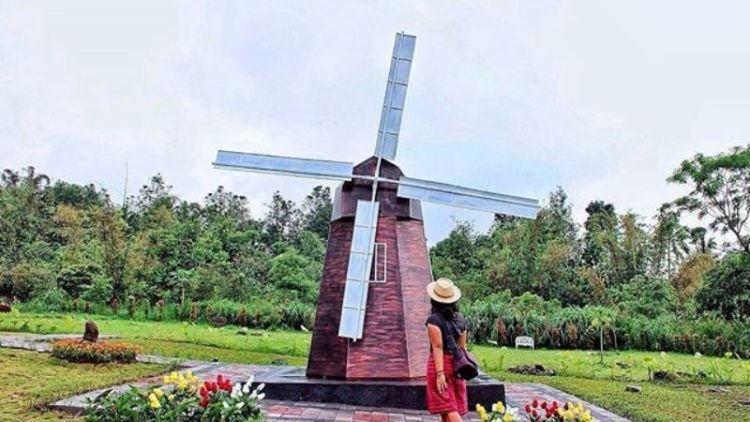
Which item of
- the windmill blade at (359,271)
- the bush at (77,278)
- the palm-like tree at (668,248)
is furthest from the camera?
the palm-like tree at (668,248)

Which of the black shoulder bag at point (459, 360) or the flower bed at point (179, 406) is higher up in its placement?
the black shoulder bag at point (459, 360)

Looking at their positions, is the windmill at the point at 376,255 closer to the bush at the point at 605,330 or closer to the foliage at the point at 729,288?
the bush at the point at 605,330

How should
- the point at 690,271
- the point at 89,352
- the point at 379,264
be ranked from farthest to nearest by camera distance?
the point at 690,271, the point at 89,352, the point at 379,264

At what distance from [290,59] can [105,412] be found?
6.81 meters

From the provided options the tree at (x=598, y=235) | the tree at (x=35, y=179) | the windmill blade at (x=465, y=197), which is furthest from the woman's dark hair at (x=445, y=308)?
the tree at (x=35, y=179)

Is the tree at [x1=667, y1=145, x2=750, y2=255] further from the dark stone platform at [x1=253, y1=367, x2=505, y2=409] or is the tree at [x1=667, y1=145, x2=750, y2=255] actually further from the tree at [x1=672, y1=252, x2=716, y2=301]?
the dark stone platform at [x1=253, y1=367, x2=505, y2=409]

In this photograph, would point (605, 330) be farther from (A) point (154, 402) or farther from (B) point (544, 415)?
(A) point (154, 402)

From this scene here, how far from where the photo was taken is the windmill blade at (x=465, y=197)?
6.59 meters

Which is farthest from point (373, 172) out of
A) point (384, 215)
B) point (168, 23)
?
point (168, 23)

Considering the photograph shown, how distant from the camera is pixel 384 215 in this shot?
6.61 m

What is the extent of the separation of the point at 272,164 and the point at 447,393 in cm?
367

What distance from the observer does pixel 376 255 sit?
6465mm

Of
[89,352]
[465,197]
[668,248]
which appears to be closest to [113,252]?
[89,352]

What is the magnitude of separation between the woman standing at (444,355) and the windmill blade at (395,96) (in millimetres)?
2902
